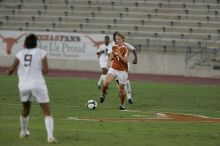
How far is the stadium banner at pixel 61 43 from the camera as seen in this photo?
4116 centimetres

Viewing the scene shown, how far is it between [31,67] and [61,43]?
94.5 feet

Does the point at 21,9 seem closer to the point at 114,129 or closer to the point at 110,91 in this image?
the point at 110,91

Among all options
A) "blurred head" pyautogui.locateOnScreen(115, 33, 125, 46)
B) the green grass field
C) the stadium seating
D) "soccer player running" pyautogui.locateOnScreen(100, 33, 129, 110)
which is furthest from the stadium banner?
"blurred head" pyautogui.locateOnScreen(115, 33, 125, 46)

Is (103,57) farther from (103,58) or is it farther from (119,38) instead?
(119,38)

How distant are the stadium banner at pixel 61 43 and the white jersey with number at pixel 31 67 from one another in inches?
1088

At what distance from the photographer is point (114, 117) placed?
18016mm

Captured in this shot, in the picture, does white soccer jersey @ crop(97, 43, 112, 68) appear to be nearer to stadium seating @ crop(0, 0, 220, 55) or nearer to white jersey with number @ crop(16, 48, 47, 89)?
stadium seating @ crop(0, 0, 220, 55)

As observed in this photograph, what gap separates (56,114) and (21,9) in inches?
1198

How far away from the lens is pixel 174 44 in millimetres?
41875

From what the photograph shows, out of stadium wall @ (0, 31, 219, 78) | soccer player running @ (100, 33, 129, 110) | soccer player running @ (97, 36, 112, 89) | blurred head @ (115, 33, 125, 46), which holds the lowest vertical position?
stadium wall @ (0, 31, 219, 78)

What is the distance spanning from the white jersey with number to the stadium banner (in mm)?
27633

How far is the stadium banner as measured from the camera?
135 ft

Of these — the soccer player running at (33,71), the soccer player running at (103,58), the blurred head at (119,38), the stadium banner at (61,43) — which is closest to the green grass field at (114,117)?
the soccer player running at (103,58)

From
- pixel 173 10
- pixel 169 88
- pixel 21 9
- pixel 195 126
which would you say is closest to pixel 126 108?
pixel 195 126
